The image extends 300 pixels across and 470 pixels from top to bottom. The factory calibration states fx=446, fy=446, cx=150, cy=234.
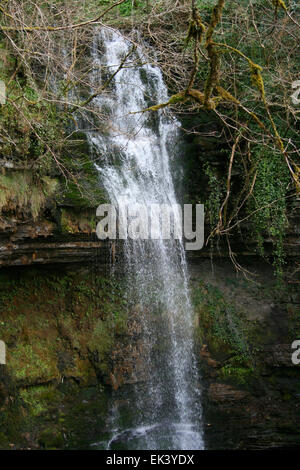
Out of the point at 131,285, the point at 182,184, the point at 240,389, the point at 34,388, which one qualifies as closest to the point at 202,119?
the point at 182,184

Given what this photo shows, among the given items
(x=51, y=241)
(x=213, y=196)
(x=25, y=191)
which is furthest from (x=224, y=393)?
(x=25, y=191)

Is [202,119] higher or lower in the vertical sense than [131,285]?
higher

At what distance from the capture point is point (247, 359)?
25.8ft

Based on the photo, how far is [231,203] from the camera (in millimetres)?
8234

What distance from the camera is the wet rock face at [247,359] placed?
7074 millimetres

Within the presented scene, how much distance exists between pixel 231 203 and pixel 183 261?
1.47 meters

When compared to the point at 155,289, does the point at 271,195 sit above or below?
above

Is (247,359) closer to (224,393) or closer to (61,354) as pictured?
(224,393)
